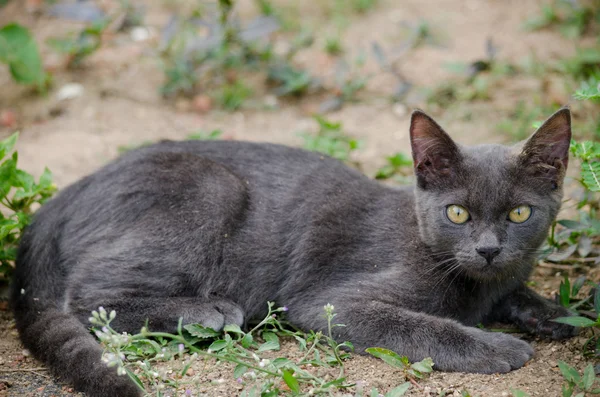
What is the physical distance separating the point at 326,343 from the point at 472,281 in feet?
2.46

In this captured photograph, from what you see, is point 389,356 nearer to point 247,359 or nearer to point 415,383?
point 415,383

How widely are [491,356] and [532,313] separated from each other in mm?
479

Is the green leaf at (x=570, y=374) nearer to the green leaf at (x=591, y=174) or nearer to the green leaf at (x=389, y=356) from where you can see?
the green leaf at (x=389, y=356)

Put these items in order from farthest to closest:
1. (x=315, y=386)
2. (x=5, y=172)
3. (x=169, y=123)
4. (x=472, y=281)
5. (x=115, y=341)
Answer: (x=169, y=123) < (x=5, y=172) < (x=472, y=281) < (x=315, y=386) < (x=115, y=341)

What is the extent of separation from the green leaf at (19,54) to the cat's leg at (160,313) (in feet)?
8.31

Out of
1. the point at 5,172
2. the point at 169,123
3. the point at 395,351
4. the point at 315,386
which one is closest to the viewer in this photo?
the point at 315,386

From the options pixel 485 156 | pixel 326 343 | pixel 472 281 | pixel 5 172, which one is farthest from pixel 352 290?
pixel 5 172

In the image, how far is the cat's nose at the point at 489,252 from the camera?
10.1ft

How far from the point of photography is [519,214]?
316 cm

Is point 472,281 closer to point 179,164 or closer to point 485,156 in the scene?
point 485,156

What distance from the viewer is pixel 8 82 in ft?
18.9

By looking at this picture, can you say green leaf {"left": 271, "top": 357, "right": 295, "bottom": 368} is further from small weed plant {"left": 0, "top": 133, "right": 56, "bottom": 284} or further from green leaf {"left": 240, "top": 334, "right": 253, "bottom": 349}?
small weed plant {"left": 0, "top": 133, "right": 56, "bottom": 284}

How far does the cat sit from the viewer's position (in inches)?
124

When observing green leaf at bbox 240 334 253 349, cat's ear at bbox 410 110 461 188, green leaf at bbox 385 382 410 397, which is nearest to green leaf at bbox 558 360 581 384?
green leaf at bbox 385 382 410 397
